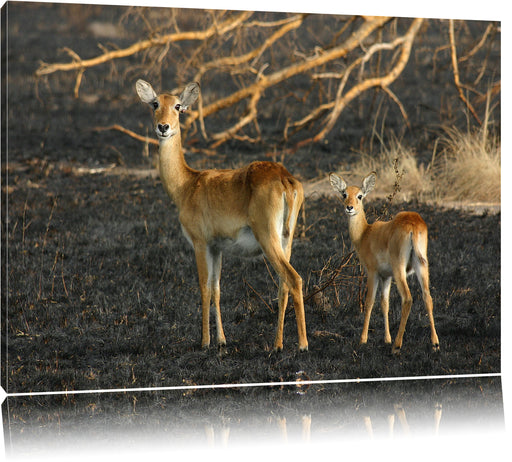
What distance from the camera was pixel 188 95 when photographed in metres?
5.77

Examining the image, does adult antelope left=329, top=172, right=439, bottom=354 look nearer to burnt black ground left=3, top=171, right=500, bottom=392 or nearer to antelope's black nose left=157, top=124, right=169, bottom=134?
burnt black ground left=3, top=171, right=500, bottom=392

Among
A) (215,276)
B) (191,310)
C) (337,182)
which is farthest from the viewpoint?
(191,310)

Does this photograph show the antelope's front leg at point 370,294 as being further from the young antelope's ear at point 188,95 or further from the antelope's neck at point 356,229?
the young antelope's ear at point 188,95

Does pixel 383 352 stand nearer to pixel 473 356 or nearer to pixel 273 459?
pixel 473 356

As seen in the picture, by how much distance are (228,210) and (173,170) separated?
518mm

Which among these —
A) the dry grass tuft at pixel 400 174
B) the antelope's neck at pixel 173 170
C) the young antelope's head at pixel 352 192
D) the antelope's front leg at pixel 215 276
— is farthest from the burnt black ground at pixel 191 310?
the antelope's neck at pixel 173 170

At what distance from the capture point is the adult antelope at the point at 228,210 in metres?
5.40

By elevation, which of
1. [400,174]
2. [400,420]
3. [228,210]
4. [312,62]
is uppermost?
[312,62]

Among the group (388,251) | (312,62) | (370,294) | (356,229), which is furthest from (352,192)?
(312,62)

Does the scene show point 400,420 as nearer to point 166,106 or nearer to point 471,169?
point 166,106

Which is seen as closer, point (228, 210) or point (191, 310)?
point (228, 210)

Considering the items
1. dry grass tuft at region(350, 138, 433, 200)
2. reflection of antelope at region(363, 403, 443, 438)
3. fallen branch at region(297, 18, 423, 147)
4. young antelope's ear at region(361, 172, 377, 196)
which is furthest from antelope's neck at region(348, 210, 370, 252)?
fallen branch at region(297, 18, 423, 147)

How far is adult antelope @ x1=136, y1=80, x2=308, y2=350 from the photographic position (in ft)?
17.7

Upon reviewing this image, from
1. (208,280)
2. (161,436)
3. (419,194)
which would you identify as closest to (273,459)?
(161,436)
